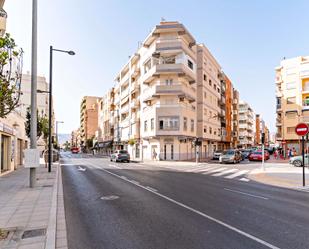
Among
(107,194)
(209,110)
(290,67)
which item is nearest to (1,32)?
(107,194)

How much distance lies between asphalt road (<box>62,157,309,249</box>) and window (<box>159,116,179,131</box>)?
26.7 m

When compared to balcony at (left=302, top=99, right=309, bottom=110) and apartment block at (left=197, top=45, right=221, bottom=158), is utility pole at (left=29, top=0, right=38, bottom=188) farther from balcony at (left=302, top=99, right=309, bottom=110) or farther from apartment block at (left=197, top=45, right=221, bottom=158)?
balcony at (left=302, top=99, right=309, bottom=110)

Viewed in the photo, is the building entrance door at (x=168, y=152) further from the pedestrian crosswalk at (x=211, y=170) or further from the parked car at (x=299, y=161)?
the parked car at (x=299, y=161)

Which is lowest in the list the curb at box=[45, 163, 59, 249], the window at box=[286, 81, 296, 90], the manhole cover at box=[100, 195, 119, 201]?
the manhole cover at box=[100, 195, 119, 201]

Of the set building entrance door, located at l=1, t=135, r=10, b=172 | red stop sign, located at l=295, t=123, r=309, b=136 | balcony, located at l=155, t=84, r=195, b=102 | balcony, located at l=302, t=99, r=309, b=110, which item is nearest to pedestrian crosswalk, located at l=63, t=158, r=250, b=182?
red stop sign, located at l=295, t=123, r=309, b=136

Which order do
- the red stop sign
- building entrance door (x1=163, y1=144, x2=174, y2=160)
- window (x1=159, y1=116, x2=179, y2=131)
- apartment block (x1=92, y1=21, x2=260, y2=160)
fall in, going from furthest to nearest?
building entrance door (x1=163, y1=144, x2=174, y2=160) → apartment block (x1=92, y1=21, x2=260, y2=160) → window (x1=159, y1=116, x2=179, y2=131) → the red stop sign

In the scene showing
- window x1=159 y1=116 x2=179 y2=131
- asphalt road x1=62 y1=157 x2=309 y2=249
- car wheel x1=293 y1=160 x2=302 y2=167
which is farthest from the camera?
window x1=159 y1=116 x2=179 y2=131

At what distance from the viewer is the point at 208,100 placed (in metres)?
49.3

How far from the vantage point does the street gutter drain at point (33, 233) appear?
5.29m

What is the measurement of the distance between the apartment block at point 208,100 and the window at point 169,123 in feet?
32.1

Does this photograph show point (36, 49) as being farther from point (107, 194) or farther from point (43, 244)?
point (43, 244)

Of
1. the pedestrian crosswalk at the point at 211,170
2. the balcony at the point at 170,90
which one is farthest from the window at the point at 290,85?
the pedestrian crosswalk at the point at 211,170

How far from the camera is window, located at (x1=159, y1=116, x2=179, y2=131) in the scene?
37062mm

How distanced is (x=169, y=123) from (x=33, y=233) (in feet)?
106
